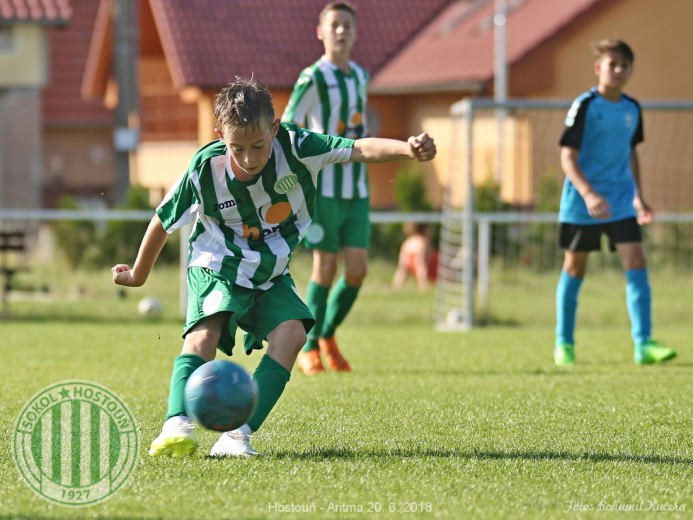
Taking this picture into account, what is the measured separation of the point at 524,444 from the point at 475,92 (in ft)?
58.9

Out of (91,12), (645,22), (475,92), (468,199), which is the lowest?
(468,199)

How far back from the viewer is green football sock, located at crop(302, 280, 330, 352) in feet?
22.3

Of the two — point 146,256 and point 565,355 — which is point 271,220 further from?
point 565,355

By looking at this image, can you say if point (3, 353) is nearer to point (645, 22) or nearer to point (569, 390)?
point (569, 390)

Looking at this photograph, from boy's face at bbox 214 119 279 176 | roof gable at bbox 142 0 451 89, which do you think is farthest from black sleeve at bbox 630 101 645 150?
roof gable at bbox 142 0 451 89

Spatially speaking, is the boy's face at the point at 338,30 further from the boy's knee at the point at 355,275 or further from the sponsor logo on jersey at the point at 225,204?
the sponsor logo on jersey at the point at 225,204

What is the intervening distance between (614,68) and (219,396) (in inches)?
160

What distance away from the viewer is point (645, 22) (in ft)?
70.0

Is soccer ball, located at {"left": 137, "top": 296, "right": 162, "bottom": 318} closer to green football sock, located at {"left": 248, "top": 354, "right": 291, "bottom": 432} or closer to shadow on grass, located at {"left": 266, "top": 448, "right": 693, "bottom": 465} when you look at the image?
green football sock, located at {"left": 248, "top": 354, "right": 291, "bottom": 432}

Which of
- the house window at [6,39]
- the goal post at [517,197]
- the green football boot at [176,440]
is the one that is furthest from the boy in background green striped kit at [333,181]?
the house window at [6,39]

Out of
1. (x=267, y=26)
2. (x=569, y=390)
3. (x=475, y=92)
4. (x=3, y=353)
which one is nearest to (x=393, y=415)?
(x=569, y=390)

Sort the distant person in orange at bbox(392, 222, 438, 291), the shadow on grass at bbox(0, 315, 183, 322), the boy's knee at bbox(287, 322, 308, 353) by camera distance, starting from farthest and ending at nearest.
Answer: the distant person in orange at bbox(392, 222, 438, 291) → the shadow on grass at bbox(0, 315, 183, 322) → the boy's knee at bbox(287, 322, 308, 353)

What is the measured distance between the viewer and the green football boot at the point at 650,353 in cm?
696

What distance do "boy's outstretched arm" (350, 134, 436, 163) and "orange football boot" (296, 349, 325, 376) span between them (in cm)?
259
